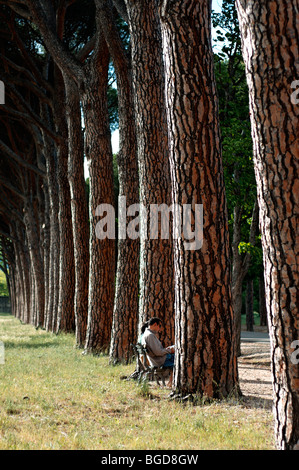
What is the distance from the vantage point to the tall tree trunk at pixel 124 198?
1063 cm

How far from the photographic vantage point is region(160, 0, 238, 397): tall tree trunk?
663 centimetres

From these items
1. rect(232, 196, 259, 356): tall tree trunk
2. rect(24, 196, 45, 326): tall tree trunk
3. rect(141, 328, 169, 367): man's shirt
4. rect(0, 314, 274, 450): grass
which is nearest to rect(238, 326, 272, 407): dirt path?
rect(232, 196, 259, 356): tall tree trunk

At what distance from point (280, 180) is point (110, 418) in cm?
326

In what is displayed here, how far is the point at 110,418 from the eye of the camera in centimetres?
602

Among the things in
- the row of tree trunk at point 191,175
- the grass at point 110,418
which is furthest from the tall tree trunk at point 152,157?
the grass at point 110,418

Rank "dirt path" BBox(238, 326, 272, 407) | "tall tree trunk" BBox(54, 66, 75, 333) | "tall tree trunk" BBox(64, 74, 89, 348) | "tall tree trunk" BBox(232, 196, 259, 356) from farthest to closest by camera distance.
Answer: "tall tree trunk" BBox(54, 66, 75, 333) < "tall tree trunk" BBox(64, 74, 89, 348) < "tall tree trunk" BBox(232, 196, 259, 356) < "dirt path" BBox(238, 326, 272, 407)

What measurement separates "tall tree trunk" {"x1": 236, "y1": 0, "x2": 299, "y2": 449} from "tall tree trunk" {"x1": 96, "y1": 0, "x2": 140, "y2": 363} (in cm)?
638

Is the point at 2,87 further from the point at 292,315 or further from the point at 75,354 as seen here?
the point at 292,315

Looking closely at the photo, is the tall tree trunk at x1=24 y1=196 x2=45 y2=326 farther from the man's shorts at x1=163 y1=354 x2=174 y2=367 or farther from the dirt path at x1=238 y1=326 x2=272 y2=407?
the man's shorts at x1=163 y1=354 x2=174 y2=367

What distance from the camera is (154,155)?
904cm

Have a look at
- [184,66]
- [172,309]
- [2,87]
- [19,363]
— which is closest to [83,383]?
[172,309]

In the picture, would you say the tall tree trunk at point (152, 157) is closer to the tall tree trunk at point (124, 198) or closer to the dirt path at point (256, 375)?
the dirt path at point (256, 375)

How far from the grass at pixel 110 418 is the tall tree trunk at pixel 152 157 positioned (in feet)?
4.49

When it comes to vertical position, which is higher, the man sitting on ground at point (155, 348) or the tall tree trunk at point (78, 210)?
the tall tree trunk at point (78, 210)
